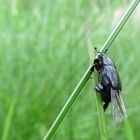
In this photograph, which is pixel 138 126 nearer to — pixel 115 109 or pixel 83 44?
pixel 83 44

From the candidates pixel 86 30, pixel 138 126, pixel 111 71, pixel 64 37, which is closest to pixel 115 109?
pixel 111 71

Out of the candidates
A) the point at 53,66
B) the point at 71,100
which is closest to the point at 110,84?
the point at 71,100

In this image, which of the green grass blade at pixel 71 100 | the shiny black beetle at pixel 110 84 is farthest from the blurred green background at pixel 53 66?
the green grass blade at pixel 71 100

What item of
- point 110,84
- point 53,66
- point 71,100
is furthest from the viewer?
point 53,66

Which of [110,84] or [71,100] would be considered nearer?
[71,100]

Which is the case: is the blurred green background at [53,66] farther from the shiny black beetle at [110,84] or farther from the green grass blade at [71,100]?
the green grass blade at [71,100]

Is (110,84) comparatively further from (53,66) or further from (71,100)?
(53,66)

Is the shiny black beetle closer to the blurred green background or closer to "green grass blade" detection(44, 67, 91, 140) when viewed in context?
"green grass blade" detection(44, 67, 91, 140)
